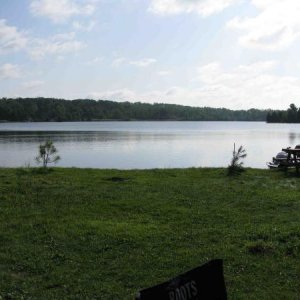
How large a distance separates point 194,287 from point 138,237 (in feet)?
18.5

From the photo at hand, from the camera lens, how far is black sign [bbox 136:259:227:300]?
2613 millimetres

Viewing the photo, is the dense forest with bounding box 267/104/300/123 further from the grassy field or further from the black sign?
the black sign

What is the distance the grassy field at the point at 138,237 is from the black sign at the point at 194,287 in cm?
309

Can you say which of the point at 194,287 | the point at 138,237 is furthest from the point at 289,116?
the point at 194,287

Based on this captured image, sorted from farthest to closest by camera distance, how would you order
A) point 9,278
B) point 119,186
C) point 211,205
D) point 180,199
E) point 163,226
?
point 119,186 < point 180,199 < point 211,205 < point 163,226 < point 9,278

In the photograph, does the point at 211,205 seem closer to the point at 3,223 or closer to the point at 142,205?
the point at 142,205

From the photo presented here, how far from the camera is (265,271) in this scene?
6559 mm

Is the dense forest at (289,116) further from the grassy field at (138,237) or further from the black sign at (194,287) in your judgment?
the black sign at (194,287)

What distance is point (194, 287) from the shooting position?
2652mm

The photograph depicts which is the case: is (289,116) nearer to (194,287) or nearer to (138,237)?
(138,237)

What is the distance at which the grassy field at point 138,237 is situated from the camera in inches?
242

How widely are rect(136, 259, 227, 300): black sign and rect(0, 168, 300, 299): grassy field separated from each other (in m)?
3.09

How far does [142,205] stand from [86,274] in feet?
15.3

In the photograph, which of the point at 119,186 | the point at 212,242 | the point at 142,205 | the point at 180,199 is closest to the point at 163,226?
the point at 212,242
